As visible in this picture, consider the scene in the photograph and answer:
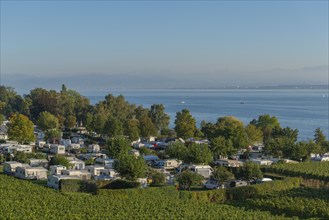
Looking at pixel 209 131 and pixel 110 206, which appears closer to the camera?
pixel 110 206

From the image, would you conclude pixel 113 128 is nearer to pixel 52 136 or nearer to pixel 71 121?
pixel 52 136

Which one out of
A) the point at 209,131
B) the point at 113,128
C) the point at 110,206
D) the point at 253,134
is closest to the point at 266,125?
the point at 253,134

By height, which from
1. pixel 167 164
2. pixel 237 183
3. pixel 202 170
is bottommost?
pixel 167 164

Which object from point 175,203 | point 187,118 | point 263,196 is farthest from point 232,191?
point 187,118

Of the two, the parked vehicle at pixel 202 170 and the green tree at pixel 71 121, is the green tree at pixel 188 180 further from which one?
the green tree at pixel 71 121

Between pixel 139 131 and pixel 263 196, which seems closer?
pixel 263 196

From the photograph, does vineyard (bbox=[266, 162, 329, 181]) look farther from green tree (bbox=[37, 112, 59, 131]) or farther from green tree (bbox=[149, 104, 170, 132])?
green tree (bbox=[37, 112, 59, 131])

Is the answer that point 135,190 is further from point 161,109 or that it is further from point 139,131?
point 161,109
